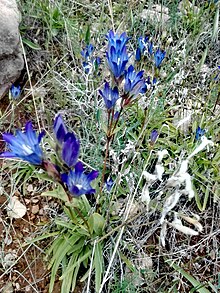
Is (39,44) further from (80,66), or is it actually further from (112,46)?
(112,46)

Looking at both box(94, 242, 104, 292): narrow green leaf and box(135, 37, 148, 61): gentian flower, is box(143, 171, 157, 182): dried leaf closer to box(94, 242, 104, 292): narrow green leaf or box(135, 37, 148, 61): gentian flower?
box(94, 242, 104, 292): narrow green leaf

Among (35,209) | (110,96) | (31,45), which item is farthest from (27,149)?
(31,45)

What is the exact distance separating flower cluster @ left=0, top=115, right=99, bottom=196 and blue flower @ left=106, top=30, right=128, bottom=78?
0.32 metres

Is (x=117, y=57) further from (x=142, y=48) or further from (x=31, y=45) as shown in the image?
(x=31, y=45)

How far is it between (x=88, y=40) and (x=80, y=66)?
150 millimetres

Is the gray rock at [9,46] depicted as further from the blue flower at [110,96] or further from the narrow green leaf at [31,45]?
the blue flower at [110,96]

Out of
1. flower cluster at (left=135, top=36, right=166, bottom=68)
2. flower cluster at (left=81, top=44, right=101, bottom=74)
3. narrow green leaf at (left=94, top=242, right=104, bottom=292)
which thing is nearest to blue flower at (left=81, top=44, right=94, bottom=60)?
flower cluster at (left=81, top=44, right=101, bottom=74)

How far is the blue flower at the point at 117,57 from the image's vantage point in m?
1.33

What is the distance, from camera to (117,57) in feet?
4.47

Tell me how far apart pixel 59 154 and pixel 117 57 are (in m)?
0.42

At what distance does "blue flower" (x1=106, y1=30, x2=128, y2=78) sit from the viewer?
1333mm

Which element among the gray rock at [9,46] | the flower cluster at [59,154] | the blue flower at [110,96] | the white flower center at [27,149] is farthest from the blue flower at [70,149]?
the gray rock at [9,46]

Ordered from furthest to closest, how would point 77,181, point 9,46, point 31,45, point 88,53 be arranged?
point 31,45
point 9,46
point 88,53
point 77,181

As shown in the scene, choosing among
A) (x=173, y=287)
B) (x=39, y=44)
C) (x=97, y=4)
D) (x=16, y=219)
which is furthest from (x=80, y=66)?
(x=173, y=287)
